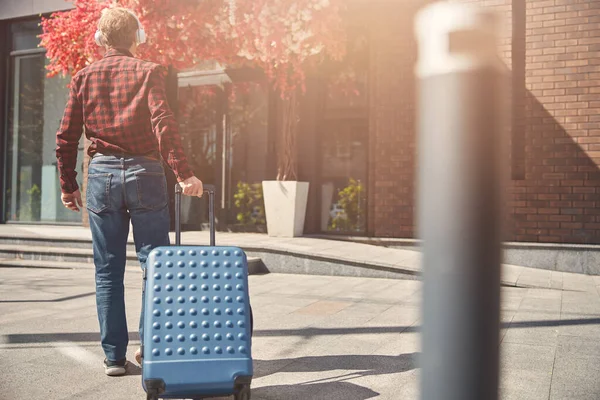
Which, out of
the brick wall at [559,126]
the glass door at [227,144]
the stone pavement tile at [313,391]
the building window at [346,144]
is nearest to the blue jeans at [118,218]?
the stone pavement tile at [313,391]

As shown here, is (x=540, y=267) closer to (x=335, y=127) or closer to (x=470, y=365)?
(x=335, y=127)

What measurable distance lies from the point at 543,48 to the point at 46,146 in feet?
34.8

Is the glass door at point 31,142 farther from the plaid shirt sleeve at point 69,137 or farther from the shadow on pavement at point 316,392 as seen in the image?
the shadow on pavement at point 316,392

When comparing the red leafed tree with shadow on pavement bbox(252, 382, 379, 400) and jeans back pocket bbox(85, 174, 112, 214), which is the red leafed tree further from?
shadow on pavement bbox(252, 382, 379, 400)

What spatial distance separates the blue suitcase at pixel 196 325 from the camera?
2604mm

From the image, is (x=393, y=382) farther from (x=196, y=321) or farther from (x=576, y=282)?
(x=576, y=282)

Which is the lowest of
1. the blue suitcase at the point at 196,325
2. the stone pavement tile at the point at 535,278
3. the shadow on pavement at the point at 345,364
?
the shadow on pavement at the point at 345,364

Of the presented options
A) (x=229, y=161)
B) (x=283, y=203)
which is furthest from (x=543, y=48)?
(x=229, y=161)

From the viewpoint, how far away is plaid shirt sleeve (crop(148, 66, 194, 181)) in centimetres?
326

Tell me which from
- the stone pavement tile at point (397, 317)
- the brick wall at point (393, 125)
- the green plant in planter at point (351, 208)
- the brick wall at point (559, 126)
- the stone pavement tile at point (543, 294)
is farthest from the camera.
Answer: the green plant in planter at point (351, 208)

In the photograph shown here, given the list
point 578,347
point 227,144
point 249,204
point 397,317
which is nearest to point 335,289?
point 397,317

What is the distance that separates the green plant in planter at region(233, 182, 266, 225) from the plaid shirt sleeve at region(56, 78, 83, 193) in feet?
25.5

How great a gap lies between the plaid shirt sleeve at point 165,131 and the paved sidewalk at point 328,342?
1185 millimetres

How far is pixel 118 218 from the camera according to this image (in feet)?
11.0
